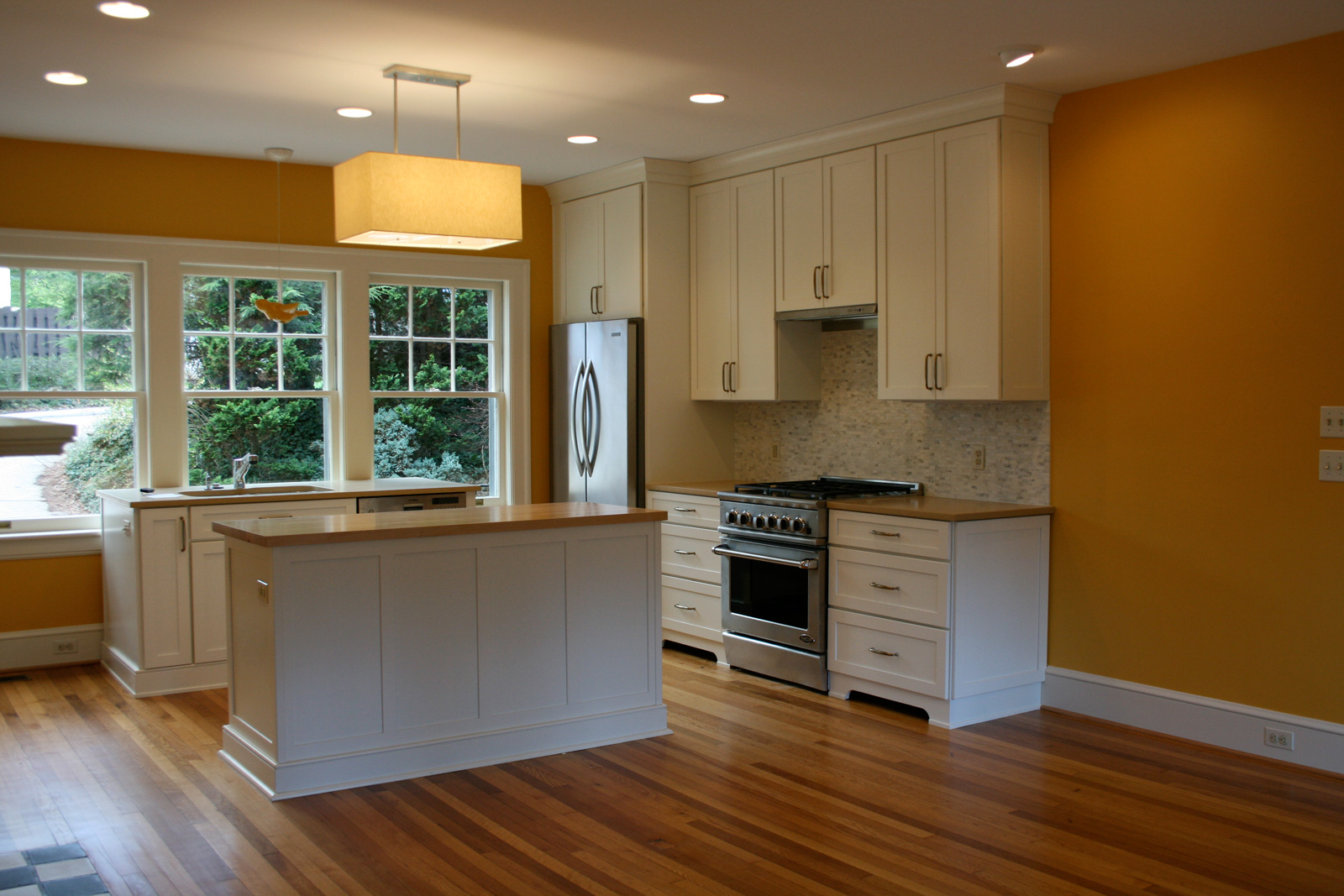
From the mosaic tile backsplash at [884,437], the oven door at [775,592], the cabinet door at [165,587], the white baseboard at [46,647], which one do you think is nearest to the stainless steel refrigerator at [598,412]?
the mosaic tile backsplash at [884,437]

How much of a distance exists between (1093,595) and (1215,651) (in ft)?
1.67

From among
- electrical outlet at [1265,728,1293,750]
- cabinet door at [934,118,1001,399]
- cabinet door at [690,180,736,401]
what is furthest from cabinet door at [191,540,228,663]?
electrical outlet at [1265,728,1293,750]

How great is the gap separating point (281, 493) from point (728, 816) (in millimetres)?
2826

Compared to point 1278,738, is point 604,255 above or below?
above

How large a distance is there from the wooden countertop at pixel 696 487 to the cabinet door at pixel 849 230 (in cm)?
108

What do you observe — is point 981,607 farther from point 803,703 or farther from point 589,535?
point 589,535

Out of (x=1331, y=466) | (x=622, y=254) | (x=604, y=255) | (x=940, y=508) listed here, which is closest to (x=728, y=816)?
(x=940, y=508)

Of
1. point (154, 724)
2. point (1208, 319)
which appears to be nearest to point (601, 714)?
point (154, 724)

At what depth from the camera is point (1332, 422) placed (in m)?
3.74

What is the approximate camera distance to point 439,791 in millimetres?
3582

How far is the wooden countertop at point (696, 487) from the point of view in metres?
5.46

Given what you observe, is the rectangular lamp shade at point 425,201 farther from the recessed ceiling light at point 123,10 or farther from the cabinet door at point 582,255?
the cabinet door at point 582,255

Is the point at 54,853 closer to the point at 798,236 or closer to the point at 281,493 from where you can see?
the point at 281,493

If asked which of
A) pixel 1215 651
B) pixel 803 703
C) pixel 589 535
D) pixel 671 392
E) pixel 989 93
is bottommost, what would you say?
pixel 803 703
